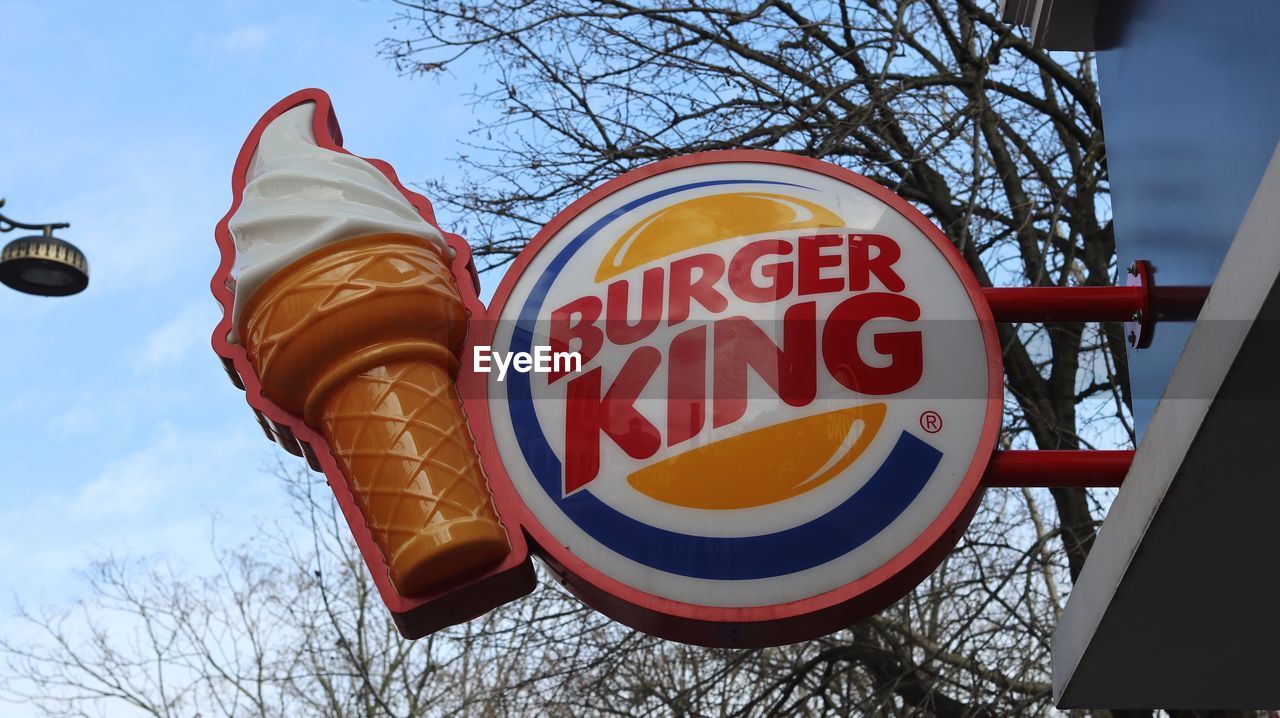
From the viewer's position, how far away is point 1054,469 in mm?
3396

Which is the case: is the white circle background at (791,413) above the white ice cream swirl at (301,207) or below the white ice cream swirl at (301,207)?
below

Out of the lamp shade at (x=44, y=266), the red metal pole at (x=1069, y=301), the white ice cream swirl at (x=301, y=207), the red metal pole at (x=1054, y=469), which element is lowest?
the red metal pole at (x=1054, y=469)

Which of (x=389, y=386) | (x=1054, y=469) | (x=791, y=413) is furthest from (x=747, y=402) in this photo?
(x=389, y=386)

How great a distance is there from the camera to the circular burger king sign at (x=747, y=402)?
3248 millimetres

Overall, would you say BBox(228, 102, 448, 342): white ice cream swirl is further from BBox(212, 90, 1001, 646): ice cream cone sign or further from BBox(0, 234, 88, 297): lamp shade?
BBox(0, 234, 88, 297): lamp shade

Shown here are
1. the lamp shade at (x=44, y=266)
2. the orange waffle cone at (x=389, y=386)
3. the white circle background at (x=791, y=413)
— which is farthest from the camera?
the lamp shade at (x=44, y=266)

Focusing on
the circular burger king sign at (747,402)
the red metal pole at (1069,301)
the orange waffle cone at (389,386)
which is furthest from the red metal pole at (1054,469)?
the orange waffle cone at (389,386)

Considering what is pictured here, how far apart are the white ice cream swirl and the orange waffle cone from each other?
4 centimetres

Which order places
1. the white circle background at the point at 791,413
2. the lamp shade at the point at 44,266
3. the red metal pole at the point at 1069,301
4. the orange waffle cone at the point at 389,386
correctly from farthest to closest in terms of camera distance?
the lamp shade at the point at 44,266 < the red metal pole at the point at 1069,301 < the orange waffle cone at the point at 389,386 < the white circle background at the point at 791,413

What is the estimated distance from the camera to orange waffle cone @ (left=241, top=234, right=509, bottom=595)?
3340 mm

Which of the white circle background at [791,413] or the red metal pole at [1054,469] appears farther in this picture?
the red metal pole at [1054,469]

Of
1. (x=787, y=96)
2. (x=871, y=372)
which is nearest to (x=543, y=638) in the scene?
(x=787, y=96)

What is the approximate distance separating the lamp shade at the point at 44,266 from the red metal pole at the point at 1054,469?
21.2ft

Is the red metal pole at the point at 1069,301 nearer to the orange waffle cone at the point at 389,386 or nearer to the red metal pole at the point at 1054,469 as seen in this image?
the red metal pole at the point at 1054,469
